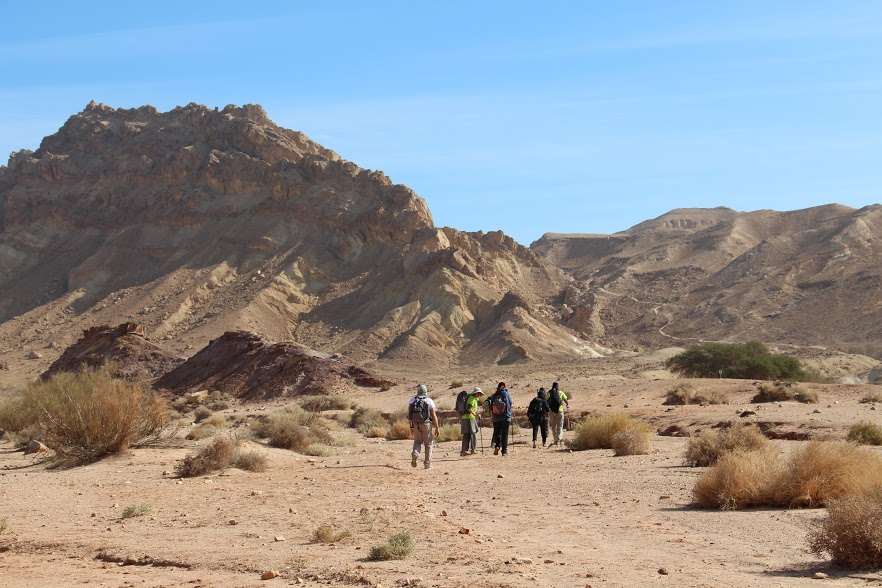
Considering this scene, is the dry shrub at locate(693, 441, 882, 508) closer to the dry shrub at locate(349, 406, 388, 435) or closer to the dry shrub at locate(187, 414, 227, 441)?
the dry shrub at locate(187, 414, 227, 441)

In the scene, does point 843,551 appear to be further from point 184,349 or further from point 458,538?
point 184,349

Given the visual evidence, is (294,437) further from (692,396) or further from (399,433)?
(692,396)

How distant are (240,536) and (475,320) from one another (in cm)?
6474

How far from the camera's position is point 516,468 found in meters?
20.0

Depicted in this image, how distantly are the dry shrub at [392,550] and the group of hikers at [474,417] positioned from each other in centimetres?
870

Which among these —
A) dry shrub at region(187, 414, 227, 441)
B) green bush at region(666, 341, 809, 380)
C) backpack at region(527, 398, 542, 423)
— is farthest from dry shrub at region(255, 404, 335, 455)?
green bush at region(666, 341, 809, 380)

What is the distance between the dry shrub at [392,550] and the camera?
10508mm

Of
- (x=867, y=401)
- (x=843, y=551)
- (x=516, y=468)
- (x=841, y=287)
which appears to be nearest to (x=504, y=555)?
A: (x=843, y=551)

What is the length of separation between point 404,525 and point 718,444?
295 inches

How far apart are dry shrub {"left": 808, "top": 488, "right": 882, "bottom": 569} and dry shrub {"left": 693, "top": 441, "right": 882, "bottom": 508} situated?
3107 millimetres

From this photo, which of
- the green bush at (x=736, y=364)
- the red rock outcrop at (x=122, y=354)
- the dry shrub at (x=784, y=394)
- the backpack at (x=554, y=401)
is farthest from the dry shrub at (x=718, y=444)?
the red rock outcrop at (x=122, y=354)

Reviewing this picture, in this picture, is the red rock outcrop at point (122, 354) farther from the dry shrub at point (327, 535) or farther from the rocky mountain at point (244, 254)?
the dry shrub at point (327, 535)

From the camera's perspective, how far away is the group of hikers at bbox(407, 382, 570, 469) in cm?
2027

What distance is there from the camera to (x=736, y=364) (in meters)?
51.3
